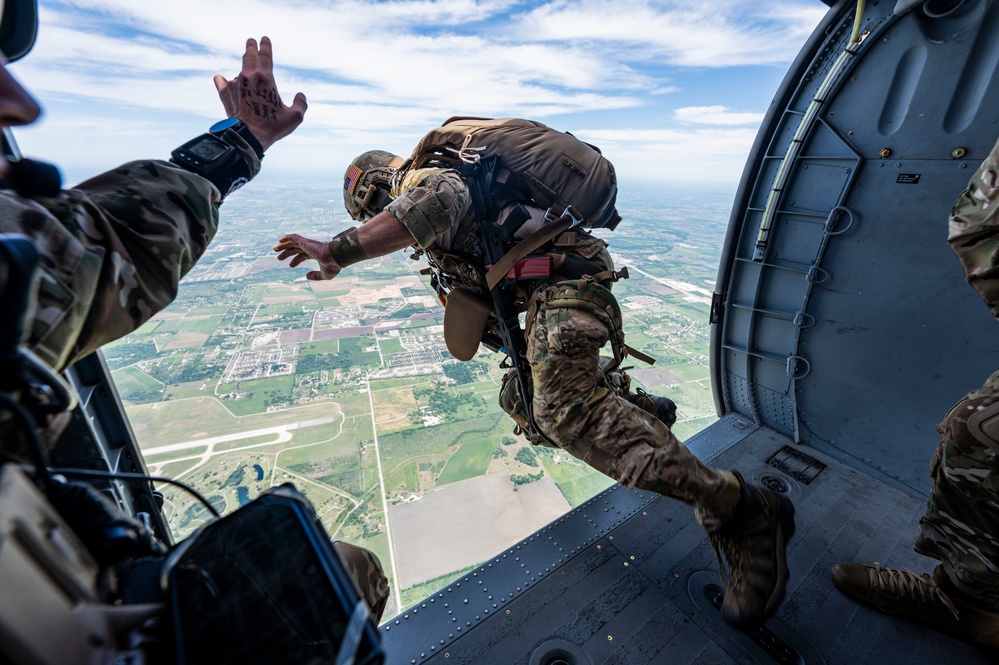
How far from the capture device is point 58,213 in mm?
767

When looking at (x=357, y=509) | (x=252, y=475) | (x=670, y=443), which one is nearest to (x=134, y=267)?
(x=670, y=443)

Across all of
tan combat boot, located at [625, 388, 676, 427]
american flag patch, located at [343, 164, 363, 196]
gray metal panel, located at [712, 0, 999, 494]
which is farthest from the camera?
tan combat boot, located at [625, 388, 676, 427]

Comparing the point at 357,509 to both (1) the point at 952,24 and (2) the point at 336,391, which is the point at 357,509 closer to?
(2) the point at 336,391

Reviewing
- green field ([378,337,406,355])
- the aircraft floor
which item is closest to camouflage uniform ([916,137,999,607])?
the aircraft floor

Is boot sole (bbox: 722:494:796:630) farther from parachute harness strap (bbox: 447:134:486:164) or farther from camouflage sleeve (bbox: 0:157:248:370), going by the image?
camouflage sleeve (bbox: 0:157:248:370)

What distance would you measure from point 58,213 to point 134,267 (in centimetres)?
15

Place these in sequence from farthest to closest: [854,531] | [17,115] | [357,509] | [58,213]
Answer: [357,509], [854,531], [58,213], [17,115]

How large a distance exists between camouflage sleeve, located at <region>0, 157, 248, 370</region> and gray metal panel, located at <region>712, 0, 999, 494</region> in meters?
3.44

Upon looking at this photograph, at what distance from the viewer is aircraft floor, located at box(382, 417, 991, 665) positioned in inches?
73.5

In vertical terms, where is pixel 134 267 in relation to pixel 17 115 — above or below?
below

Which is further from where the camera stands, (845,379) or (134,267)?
(845,379)

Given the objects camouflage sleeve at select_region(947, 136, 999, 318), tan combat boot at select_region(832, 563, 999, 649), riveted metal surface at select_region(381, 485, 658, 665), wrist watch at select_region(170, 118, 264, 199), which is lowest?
riveted metal surface at select_region(381, 485, 658, 665)

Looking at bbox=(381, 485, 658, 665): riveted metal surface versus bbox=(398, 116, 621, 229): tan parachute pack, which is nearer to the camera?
bbox=(381, 485, 658, 665): riveted metal surface

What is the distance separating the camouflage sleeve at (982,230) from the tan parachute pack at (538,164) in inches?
53.7
